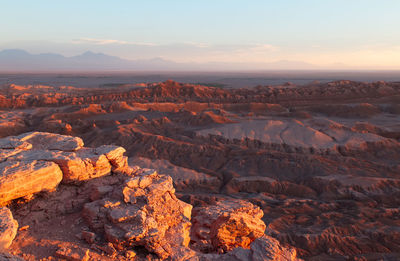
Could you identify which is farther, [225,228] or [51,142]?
[51,142]

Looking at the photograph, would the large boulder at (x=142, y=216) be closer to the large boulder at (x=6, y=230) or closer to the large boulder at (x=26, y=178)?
the large boulder at (x=26, y=178)

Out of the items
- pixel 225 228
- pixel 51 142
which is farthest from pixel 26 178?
pixel 225 228

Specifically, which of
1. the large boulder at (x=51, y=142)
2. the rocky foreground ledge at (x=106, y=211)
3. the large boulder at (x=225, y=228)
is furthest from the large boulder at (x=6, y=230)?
the large boulder at (x=225, y=228)

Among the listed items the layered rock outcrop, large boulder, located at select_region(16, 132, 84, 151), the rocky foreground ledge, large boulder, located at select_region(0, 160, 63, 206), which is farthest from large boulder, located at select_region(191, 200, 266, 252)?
large boulder, located at select_region(16, 132, 84, 151)

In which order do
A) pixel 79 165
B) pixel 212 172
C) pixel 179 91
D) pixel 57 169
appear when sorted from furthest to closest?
pixel 179 91 < pixel 212 172 < pixel 79 165 < pixel 57 169

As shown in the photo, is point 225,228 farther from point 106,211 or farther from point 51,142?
point 51,142

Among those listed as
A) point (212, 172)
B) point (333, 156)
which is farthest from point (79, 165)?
point (333, 156)

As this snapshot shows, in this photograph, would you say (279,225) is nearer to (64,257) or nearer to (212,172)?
(212,172)
